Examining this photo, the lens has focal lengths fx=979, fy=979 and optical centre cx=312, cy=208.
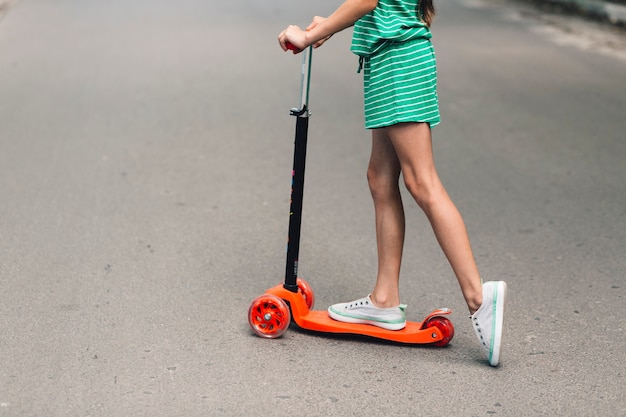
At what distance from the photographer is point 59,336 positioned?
3.97m

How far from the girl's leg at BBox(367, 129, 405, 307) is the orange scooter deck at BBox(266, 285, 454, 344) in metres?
0.12

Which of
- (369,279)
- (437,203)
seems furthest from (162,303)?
(437,203)

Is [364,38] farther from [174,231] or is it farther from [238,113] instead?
[238,113]

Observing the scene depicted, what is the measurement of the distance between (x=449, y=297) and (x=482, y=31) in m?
9.90

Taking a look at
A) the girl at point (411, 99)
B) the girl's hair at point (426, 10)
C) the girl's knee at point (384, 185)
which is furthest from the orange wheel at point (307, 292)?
the girl's hair at point (426, 10)

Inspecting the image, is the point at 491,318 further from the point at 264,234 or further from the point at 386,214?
the point at 264,234

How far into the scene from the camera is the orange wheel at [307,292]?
4.25 m

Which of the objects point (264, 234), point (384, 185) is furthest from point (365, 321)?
point (264, 234)

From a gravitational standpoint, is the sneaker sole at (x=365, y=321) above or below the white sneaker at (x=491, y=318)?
below

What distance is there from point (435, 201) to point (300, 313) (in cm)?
76

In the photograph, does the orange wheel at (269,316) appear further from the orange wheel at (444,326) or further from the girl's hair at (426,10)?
the girl's hair at (426,10)

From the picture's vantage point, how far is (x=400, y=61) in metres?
3.67

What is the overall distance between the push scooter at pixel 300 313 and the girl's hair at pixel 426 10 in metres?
0.47

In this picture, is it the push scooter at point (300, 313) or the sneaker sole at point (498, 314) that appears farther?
the push scooter at point (300, 313)
